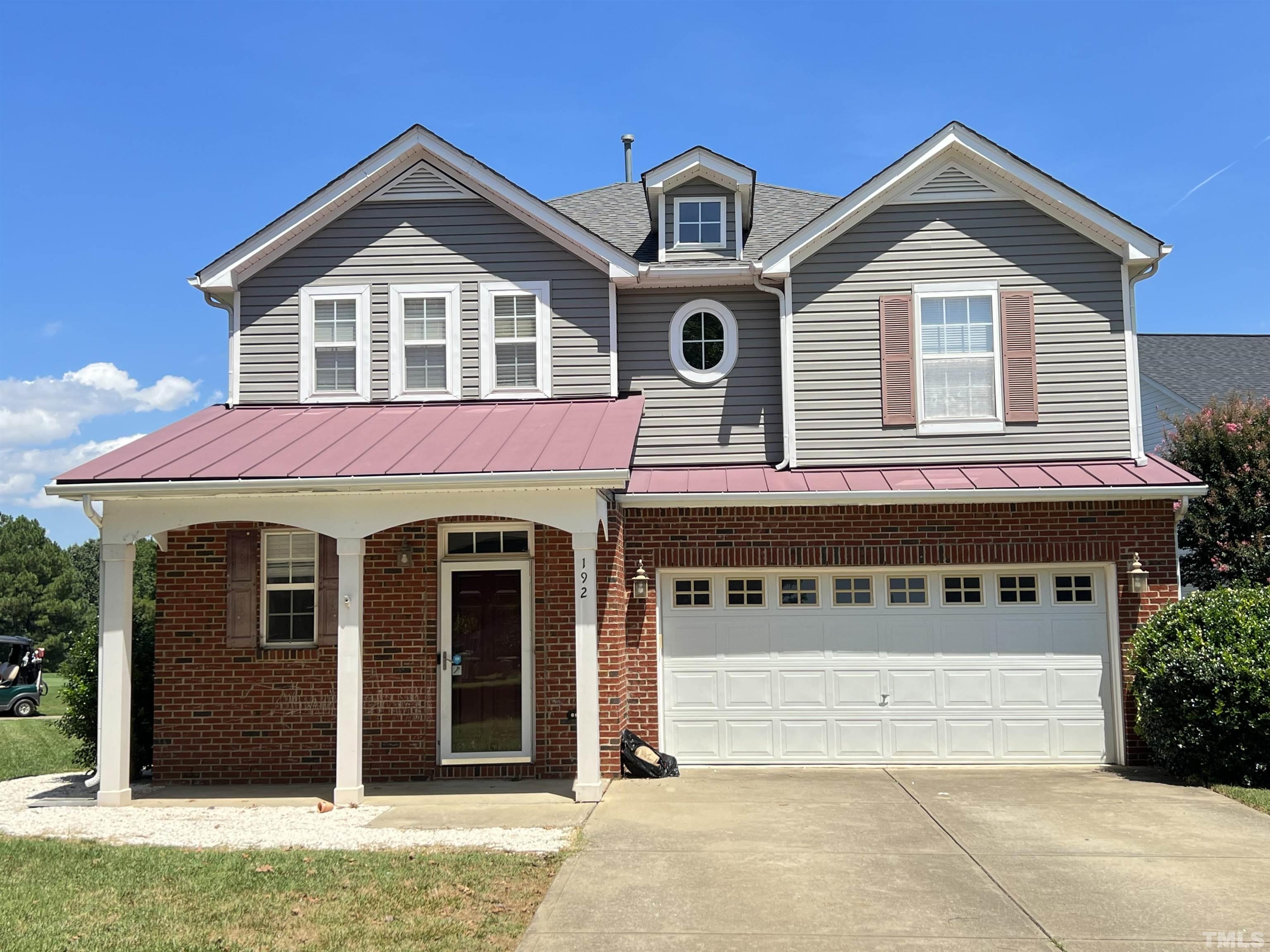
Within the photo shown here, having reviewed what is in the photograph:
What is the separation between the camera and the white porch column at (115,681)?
10195mm

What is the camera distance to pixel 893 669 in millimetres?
12203

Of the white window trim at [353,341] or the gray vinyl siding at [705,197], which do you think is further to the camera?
the gray vinyl siding at [705,197]

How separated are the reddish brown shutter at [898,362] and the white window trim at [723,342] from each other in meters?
1.82

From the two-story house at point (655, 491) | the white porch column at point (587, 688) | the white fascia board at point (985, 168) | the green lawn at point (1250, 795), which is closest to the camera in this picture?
the green lawn at point (1250, 795)

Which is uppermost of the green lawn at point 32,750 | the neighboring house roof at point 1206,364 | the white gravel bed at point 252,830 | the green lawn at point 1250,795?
the neighboring house roof at point 1206,364

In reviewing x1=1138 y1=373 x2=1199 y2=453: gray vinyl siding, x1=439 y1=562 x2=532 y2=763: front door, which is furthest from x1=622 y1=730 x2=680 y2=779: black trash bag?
x1=1138 y1=373 x2=1199 y2=453: gray vinyl siding

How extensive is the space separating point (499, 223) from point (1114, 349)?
755 cm

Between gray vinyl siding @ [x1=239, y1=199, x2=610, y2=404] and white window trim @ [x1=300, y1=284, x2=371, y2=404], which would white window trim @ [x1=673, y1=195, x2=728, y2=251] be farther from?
white window trim @ [x1=300, y1=284, x2=371, y2=404]

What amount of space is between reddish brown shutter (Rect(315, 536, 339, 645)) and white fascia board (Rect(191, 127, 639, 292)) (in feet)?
12.4

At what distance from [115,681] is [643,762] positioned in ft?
17.3

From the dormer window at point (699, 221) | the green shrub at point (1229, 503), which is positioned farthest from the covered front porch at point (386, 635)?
the green shrub at point (1229, 503)

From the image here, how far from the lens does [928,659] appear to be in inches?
480

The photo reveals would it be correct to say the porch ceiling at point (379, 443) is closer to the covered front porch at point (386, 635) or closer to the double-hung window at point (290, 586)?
the covered front porch at point (386, 635)

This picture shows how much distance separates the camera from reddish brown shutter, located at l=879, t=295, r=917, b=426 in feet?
42.0
